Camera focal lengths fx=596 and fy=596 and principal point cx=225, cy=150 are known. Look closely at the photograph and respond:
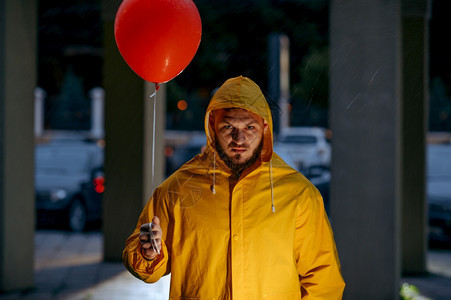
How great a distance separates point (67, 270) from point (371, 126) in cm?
437

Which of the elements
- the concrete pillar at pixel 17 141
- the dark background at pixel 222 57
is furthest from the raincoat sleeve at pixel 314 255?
the dark background at pixel 222 57

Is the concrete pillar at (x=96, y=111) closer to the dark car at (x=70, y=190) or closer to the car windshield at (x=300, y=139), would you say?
the car windshield at (x=300, y=139)

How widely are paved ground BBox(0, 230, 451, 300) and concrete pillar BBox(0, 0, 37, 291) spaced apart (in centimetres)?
35

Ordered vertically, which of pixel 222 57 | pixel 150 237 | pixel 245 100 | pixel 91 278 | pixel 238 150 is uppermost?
pixel 222 57

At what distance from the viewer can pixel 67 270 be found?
25.0 feet

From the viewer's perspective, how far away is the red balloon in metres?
2.80

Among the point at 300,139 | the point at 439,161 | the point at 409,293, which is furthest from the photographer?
the point at 300,139

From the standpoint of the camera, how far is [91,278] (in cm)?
716

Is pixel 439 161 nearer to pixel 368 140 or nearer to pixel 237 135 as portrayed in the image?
pixel 368 140

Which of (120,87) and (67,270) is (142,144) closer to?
(120,87)

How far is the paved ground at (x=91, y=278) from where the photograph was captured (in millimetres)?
6336

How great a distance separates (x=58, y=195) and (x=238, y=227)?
28.5 feet

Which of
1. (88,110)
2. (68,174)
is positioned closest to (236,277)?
(68,174)

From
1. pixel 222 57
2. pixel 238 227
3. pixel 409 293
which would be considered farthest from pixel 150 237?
pixel 222 57
